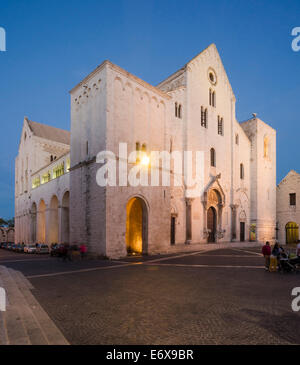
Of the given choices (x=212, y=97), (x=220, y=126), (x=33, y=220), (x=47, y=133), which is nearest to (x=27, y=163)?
(x=47, y=133)

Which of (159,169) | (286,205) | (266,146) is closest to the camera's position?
(159,169)

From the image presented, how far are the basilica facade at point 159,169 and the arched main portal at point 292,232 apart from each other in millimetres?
2213

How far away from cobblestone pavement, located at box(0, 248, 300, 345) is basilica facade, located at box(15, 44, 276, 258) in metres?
8.74

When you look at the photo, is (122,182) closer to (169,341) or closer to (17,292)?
(17,292)

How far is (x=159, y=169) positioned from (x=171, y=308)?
632 inches

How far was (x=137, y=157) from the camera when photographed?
2036 centimetres

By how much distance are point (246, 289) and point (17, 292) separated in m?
7.36

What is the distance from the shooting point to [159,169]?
2214 centimetres

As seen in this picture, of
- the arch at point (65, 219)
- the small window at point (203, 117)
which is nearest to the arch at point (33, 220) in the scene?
the arch at point (65, 219)

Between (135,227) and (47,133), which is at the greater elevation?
(47,133)

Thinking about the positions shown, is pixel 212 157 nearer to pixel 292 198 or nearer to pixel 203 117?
pixel 203 117

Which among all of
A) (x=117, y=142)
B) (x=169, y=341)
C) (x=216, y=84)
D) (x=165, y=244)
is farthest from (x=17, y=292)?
(x=216, y=84)

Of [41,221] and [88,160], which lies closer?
[88,160]

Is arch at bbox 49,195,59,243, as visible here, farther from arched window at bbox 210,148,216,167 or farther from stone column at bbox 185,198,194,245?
arched window at bbox 210,148,216,167
